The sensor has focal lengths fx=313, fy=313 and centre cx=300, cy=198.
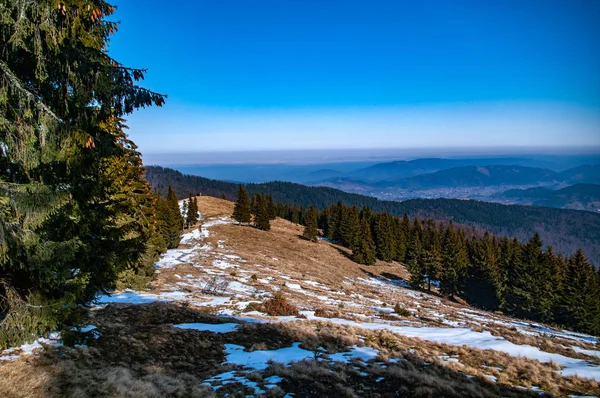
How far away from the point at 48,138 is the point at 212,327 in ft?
32.6

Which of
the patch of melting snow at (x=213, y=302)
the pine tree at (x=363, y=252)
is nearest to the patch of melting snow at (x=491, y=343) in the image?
the patch of melting snow at (x=213, y=302)

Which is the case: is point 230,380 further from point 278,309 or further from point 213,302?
point 213,302

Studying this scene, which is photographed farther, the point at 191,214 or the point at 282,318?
the point at 191,214

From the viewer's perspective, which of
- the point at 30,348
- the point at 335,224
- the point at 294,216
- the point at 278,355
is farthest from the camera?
the point at 294,216

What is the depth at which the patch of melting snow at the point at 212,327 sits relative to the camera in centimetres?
1278

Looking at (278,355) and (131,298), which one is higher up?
(278,355)

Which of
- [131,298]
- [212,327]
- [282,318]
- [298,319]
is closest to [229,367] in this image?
[212,327]

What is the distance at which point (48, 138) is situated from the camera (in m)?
6.18

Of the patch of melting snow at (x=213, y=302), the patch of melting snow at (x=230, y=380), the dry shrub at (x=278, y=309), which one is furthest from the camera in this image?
the patch of melting snow at (x=213, y=302)

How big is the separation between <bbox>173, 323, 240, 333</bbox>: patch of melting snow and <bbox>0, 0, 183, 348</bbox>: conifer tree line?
18.0ft

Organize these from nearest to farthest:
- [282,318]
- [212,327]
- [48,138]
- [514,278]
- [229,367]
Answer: [48,138], [229,367], [212,327], [282,318], [514,278]

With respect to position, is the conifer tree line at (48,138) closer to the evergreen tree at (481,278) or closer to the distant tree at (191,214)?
the evergreen tree at (481,278)

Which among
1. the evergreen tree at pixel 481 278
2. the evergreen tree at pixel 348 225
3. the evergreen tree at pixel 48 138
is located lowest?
the evergreen tree at pixel 481 278

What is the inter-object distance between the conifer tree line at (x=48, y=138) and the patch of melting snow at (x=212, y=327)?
549 cm
